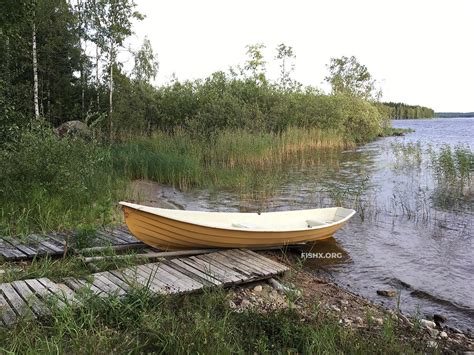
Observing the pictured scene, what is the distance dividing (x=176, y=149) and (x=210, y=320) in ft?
35.3

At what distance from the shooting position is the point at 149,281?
13.7 feet

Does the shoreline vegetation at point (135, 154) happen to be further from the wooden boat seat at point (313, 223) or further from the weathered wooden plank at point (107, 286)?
the wooden boat seat at point (313, 223)

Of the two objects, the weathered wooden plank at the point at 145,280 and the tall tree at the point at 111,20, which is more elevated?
the tall tree at the point at 111,20

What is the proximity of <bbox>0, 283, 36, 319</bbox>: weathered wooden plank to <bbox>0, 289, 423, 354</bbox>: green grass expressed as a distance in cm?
14

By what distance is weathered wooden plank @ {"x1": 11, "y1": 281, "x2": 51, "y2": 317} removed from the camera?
11.5 feet

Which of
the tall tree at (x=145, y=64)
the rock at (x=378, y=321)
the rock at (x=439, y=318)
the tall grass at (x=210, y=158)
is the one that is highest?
the tall tree at (x=145, y=64)

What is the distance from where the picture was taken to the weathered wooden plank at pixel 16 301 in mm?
3426

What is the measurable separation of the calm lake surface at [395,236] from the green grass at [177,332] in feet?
6.03

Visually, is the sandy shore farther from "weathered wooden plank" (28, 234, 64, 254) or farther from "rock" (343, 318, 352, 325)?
"weathered wooden plank" (28, 234, 64, 254)

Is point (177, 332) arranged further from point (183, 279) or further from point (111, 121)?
point (111, 121)

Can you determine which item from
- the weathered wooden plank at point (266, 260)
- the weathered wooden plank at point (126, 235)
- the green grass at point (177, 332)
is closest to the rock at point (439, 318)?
the green grass at point (177, 332)

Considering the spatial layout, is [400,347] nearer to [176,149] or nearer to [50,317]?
[50,317]

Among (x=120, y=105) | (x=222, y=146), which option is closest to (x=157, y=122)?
(x=120, y=105)

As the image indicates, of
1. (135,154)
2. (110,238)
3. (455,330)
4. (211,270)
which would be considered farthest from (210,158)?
(455,330)
